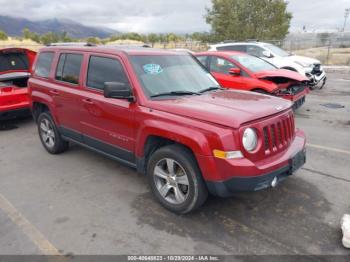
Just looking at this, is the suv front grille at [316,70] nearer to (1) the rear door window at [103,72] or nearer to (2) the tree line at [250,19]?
(1) the rear door window at [103,72]

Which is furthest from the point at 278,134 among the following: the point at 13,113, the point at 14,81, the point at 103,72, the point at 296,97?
the point at 14,81

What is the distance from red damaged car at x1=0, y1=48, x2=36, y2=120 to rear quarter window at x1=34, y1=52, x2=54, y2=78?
2007 mm

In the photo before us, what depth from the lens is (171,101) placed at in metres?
3.73

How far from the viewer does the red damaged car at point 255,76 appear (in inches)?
295

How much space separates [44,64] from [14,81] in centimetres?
320

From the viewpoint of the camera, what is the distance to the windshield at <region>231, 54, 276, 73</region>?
8078mm

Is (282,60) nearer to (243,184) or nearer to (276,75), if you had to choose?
(276,75)

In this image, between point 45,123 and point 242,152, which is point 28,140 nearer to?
point 45,123

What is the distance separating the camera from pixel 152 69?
4.11 meters

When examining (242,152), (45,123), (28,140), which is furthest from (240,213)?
(28,140)

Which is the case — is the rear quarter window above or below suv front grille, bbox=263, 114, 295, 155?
above

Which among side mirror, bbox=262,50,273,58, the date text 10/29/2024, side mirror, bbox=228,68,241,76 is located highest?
side mirror, bbox=262,50,273,58

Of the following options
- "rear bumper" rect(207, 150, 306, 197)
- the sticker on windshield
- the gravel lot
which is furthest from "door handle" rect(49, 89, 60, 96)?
"rear bumper" rect(207, 150, 306, 197)

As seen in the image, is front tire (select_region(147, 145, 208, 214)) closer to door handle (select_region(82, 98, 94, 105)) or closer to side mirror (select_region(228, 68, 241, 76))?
door handle (select_region(82, 98, 94, 105))
